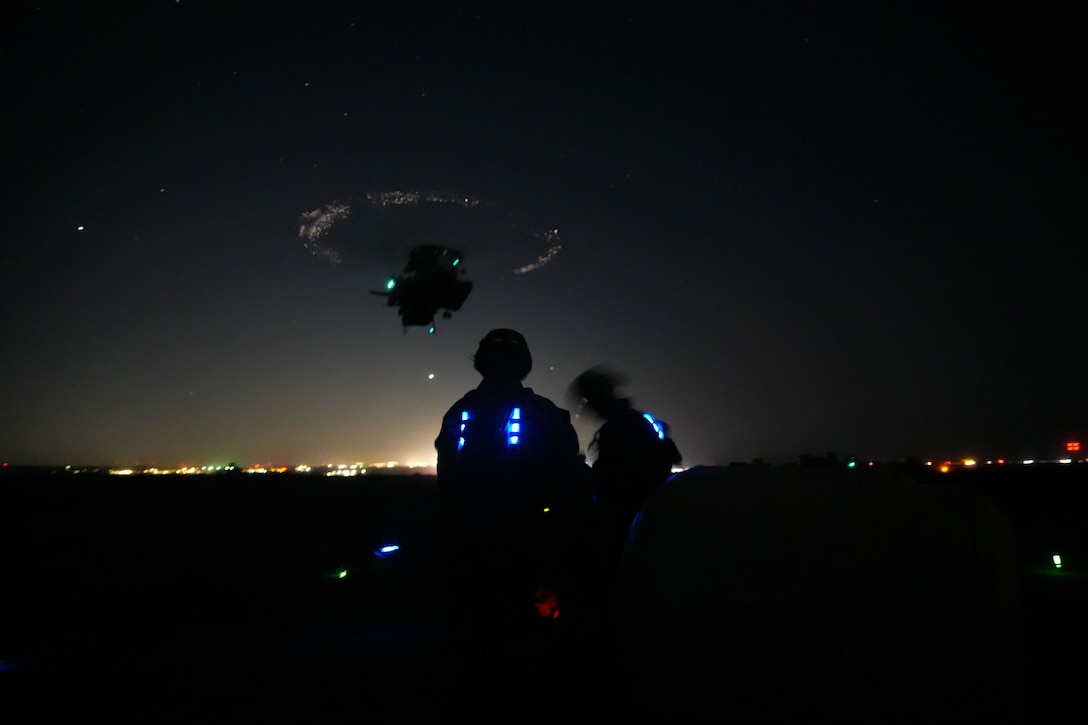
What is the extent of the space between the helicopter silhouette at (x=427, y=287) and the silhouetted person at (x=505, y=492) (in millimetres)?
4426

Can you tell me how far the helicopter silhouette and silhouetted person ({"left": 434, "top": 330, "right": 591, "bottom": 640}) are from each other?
14.5 ft

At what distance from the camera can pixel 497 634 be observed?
2.43 metres

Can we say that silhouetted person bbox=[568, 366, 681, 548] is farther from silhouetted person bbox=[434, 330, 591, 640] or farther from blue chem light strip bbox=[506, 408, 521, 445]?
blue chem light strip bbox=[506, 408, 521, 445]

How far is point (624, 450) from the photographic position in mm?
3762

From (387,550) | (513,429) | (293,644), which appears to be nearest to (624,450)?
(513,429)

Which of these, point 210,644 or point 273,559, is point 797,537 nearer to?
point 210,644

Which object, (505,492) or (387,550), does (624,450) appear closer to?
(505,492)

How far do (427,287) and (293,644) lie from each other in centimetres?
412

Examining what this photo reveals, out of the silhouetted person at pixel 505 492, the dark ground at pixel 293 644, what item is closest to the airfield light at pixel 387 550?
the dark ground at pixel 293 644

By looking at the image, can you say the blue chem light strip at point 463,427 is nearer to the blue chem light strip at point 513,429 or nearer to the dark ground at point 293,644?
the blue chem light strip at point 513,429

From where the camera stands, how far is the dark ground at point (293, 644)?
240 centimetres

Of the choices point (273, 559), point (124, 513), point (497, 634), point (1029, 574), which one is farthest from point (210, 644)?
point (124, 513)

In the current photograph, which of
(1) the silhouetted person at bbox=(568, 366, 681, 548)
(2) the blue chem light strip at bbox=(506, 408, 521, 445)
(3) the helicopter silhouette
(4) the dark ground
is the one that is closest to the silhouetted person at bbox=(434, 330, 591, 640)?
(2) the blue chem light strip at bbox=(506, 408, 521, 445)

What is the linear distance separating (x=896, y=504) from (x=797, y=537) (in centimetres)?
26
